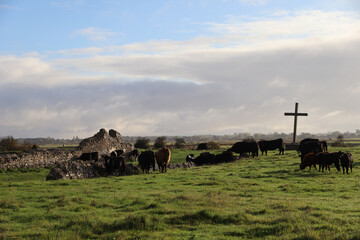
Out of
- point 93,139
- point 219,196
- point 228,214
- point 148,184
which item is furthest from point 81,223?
point 93,139

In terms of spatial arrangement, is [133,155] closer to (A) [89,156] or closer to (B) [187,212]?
(A) [89,156]

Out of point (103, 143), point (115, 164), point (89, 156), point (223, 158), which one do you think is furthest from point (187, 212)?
point (103, 143)

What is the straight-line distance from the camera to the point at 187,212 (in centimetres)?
1150

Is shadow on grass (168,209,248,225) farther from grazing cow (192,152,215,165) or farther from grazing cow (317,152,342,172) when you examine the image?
grazing cow (192,152,215,165)

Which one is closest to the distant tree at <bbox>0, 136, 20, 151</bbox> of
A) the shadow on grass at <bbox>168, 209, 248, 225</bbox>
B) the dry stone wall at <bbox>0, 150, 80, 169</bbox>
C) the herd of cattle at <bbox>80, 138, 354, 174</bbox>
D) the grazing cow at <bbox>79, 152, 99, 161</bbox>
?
Result: the dry stone wall at <bbox>0, 150, 80, 169</bbox>

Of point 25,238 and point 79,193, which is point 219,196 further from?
point 25,238

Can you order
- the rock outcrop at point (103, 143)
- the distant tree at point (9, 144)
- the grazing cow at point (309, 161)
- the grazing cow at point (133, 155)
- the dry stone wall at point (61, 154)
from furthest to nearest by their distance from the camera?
the distant tree at point (9, 144)
the rock outcrop at point (103, 143)
the grazing cow at point (133, 155)
the dry stone wall at point (61, 154)
the grazing cow at point (309, 161)

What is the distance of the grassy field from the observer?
9695 millimetres

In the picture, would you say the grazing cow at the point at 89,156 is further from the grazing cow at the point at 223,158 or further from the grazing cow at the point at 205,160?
the grazing cow at the point at 223,158

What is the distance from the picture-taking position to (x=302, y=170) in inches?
950

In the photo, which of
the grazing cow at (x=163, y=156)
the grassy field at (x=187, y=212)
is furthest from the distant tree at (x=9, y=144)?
the grassy field at (x=187, y=212)

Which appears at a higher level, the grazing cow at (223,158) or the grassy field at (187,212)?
the grazing cow at (223,158)

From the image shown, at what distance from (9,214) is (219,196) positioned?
7.41 metres

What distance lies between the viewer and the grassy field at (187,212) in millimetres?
9695
